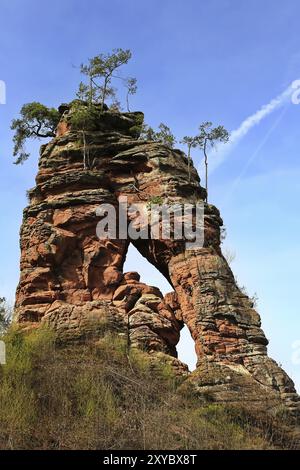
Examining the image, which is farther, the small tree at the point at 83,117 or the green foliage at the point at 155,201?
the small tree at the point at 83,117

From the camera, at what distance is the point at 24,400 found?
12508 millimetres

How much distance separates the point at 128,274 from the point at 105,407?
717 cm

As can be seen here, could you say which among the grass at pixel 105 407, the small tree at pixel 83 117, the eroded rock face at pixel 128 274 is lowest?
the grass at pixel 105 407

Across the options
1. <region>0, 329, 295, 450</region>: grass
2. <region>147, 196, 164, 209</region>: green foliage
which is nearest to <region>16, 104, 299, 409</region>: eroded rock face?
<region>147, 196, 164, 209</region>: green foliage

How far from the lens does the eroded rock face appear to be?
16.8 meters

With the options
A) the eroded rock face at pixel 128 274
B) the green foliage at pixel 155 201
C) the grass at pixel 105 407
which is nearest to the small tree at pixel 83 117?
the eroded rock face at pixel 128 274

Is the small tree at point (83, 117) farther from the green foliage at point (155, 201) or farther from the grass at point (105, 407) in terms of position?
the grass at point (105, 407)

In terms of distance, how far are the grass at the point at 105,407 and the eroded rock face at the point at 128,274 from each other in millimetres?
1135

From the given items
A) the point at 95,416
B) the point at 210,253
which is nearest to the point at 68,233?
the point at 210,253

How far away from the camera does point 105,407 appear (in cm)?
1301

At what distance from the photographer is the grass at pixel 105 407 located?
455 inches

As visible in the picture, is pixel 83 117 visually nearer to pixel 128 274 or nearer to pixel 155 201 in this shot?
pixel 155 201

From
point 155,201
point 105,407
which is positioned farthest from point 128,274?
point 105,407
